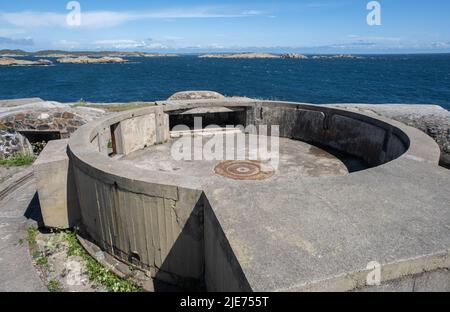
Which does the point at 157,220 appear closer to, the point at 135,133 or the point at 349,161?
the point at 135,133

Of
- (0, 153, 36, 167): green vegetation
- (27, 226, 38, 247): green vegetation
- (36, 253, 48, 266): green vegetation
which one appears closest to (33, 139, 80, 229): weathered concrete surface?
(27, 226, 38, 247): green vegetation

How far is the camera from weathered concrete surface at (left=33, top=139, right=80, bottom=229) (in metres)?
5.96

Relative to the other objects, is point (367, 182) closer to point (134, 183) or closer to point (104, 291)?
point (134, 183)

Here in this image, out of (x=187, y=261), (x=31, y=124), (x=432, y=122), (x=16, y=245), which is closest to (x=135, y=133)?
(x=31, y=124)

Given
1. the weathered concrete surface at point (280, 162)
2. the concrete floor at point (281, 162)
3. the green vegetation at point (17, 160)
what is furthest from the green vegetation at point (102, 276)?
the green vegetation at point (17, 160)

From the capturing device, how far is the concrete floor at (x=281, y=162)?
8.23 metres

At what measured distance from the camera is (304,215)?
12.0ft

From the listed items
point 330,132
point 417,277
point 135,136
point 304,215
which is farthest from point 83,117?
point 417,277

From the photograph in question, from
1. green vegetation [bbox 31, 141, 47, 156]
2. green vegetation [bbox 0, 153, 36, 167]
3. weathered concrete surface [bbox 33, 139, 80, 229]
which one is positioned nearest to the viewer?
weathered concrete surface [bbox 33, 139, 80, 229]

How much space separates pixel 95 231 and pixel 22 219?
243 cm

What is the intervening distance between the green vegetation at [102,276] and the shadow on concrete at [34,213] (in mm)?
1398

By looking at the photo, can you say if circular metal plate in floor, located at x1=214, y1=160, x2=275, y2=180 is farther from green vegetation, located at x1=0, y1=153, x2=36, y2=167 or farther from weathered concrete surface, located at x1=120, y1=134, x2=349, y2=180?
green vegetation, located at x1=0, y1=153, x2=36, y2=167

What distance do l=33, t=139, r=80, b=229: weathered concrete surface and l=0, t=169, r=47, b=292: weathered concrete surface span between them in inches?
27.1

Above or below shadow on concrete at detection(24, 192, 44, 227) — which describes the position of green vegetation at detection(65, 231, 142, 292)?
below
